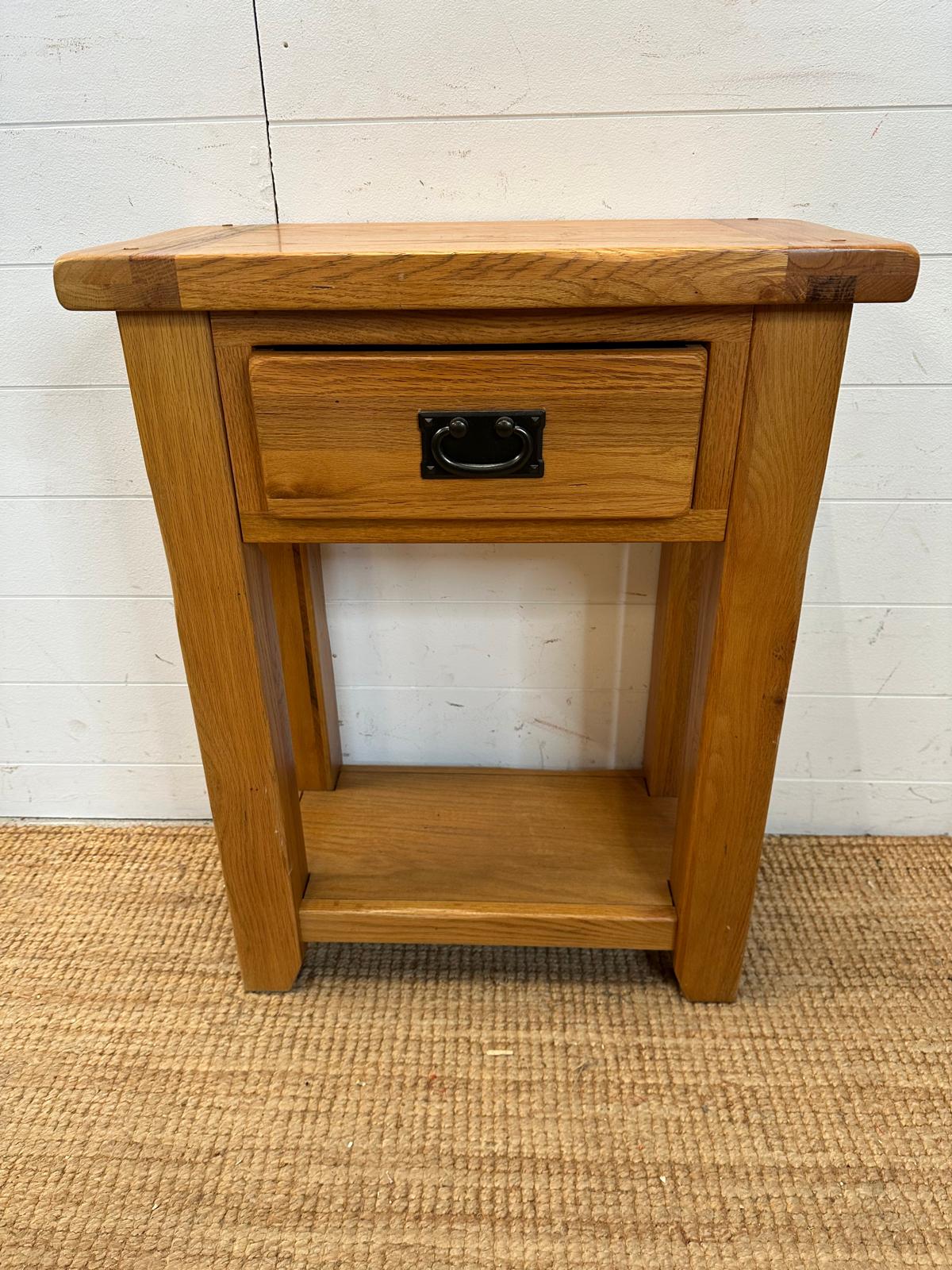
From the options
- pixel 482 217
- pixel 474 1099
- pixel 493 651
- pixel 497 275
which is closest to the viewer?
pixel 497 275

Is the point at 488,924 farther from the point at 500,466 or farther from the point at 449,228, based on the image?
the point at 449,228

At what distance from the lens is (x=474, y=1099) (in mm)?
845

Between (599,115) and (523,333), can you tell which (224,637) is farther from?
(599,115)

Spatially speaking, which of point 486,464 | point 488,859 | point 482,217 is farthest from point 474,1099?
point 482,217

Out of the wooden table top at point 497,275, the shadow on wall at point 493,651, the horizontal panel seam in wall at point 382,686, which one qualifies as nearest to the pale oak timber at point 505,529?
the wooden table top at point 497,275

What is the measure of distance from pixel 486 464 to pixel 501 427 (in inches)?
1.4

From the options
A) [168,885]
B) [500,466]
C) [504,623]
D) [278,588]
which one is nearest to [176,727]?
[168,885]

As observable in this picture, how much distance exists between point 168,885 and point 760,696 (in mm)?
812

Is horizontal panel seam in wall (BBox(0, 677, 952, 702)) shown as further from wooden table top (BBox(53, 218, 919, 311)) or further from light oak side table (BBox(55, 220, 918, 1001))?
wooden table top (BBox(53, 218, 919, 311))

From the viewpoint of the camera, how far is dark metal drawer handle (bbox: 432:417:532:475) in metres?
0.67

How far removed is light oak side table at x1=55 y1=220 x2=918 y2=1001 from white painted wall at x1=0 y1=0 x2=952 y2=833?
4.4 inches

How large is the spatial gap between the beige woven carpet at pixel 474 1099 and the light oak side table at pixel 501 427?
0.11 m

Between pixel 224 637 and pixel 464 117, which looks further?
pixel 464 117

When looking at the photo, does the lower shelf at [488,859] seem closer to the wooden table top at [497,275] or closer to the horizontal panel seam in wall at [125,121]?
the wooden table top at [497,275]
